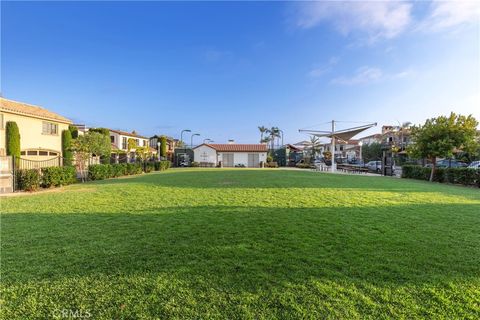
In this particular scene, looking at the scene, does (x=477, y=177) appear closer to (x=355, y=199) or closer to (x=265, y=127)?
(x=355, y=199)

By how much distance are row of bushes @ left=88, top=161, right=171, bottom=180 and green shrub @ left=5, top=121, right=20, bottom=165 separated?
674cm

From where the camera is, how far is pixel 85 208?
678cm

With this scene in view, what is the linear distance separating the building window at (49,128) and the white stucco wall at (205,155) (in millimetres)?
20399

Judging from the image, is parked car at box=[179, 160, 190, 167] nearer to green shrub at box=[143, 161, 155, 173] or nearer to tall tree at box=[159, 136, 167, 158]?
tall tree at box=[159, 136, 167, 158]

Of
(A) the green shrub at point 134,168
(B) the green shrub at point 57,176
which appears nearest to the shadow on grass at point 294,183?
(B) the green shrub at point 57,176

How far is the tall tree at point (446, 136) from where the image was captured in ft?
50.5

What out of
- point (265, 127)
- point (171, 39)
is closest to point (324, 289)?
point (171, 39)

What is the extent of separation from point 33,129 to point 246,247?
23517 millimetres

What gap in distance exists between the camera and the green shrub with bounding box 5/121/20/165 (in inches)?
666

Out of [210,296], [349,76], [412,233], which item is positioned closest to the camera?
[210,296]

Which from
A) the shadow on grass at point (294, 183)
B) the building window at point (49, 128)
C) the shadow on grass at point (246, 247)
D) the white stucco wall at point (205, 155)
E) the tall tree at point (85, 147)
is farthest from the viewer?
the white stucco wall at point (205, 155)

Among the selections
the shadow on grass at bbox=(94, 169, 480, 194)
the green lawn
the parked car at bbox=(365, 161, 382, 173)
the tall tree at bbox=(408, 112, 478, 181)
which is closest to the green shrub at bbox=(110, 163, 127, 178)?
the shadow on grass at bbox=(94, 169, 480, 194)

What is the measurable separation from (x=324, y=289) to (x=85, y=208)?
22.6 feet

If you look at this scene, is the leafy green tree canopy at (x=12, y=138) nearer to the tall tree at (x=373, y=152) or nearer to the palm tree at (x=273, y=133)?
the tall tree at (x=373, y=152)
